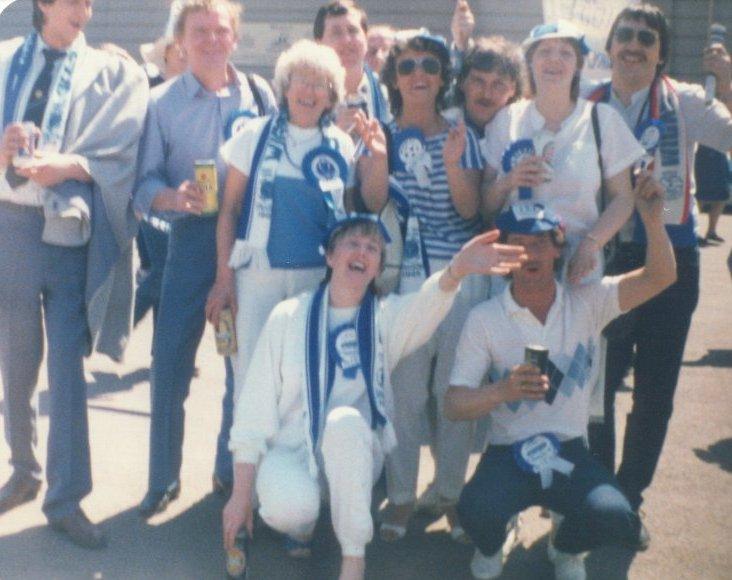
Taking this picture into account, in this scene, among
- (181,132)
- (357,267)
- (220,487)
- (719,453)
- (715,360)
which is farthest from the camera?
(715,360)

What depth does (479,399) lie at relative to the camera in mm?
3947

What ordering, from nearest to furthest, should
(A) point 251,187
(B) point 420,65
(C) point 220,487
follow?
(A) point 251,187
(B) point 420,65
(C) point 220,487

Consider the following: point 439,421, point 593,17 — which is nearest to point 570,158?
point 439,421

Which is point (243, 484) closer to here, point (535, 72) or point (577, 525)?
point (577, 525)

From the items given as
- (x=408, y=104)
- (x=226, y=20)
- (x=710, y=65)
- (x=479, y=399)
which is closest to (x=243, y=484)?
(x=479, y=399)

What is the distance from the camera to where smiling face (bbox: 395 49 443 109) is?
4.36 metres

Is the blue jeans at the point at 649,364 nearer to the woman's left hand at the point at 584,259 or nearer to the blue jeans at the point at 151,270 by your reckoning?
the woman's left hand at the point at 584,259

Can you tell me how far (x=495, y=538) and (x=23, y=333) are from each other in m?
1.98

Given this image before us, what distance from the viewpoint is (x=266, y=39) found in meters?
16.5

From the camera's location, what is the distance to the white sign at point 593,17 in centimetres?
773

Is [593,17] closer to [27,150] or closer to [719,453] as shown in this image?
[719,453]

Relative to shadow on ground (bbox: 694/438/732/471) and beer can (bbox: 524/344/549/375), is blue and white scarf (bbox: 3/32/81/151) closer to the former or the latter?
beer can (bbox: 524/344/549/375)

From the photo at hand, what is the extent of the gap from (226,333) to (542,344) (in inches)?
47.9

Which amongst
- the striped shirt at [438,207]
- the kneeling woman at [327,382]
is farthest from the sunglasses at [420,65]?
the kneeling woman at [327,382]
